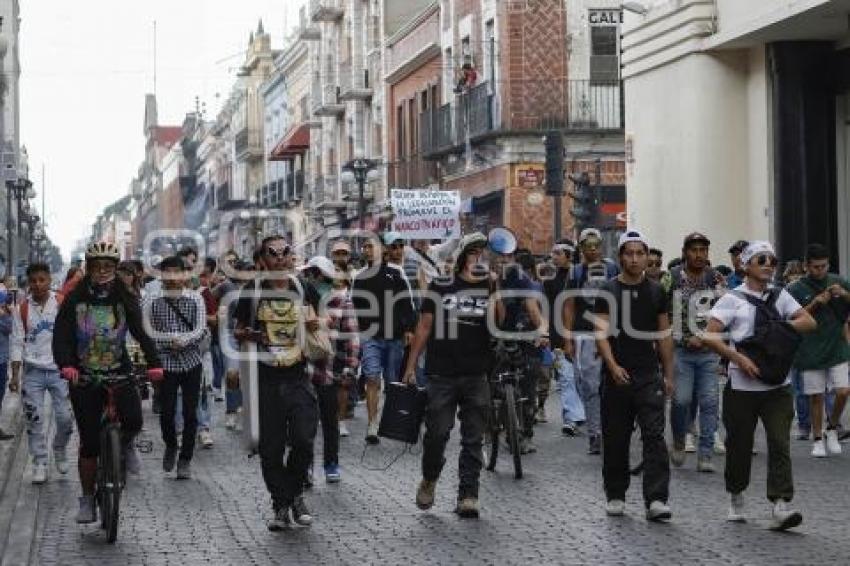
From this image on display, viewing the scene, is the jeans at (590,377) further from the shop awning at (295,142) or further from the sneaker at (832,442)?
the shop awning at (295,142)

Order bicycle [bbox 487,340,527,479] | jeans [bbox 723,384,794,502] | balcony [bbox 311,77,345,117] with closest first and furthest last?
jeans [bbox 723,384,794,502]
bicycle [bbox 487,340,527,479]
balcony [bbox 311,77,345,117]

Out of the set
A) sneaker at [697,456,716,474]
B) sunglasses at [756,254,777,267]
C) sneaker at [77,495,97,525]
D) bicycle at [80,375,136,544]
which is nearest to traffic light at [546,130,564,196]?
sneaker at [697,456,716,474]

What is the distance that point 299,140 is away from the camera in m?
69.6

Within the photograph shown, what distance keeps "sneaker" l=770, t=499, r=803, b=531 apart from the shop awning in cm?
5808

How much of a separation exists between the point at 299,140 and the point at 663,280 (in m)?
54.7

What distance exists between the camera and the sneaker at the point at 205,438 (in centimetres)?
1714

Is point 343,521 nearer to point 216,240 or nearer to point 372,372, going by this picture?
point 372,372

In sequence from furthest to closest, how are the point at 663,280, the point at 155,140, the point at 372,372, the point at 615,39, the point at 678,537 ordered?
the point at 155,140
the point at 615,39
the point at 372,372
the point at 663,280
the point at 678,537

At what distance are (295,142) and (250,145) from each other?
2014 centimetres

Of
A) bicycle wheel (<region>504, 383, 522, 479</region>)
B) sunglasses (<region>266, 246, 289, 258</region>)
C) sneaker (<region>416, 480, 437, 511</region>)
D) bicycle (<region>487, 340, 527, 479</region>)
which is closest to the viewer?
sunglasses (<region>266, 246, 289, 258</region>)

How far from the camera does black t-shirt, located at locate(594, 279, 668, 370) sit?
11844mm

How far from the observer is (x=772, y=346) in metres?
11.3

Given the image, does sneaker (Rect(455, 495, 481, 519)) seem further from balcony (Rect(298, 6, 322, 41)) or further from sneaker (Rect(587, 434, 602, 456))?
balcony (Rect(298, 6, 322, 41))

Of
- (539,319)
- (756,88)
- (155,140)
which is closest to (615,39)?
(756,88)
